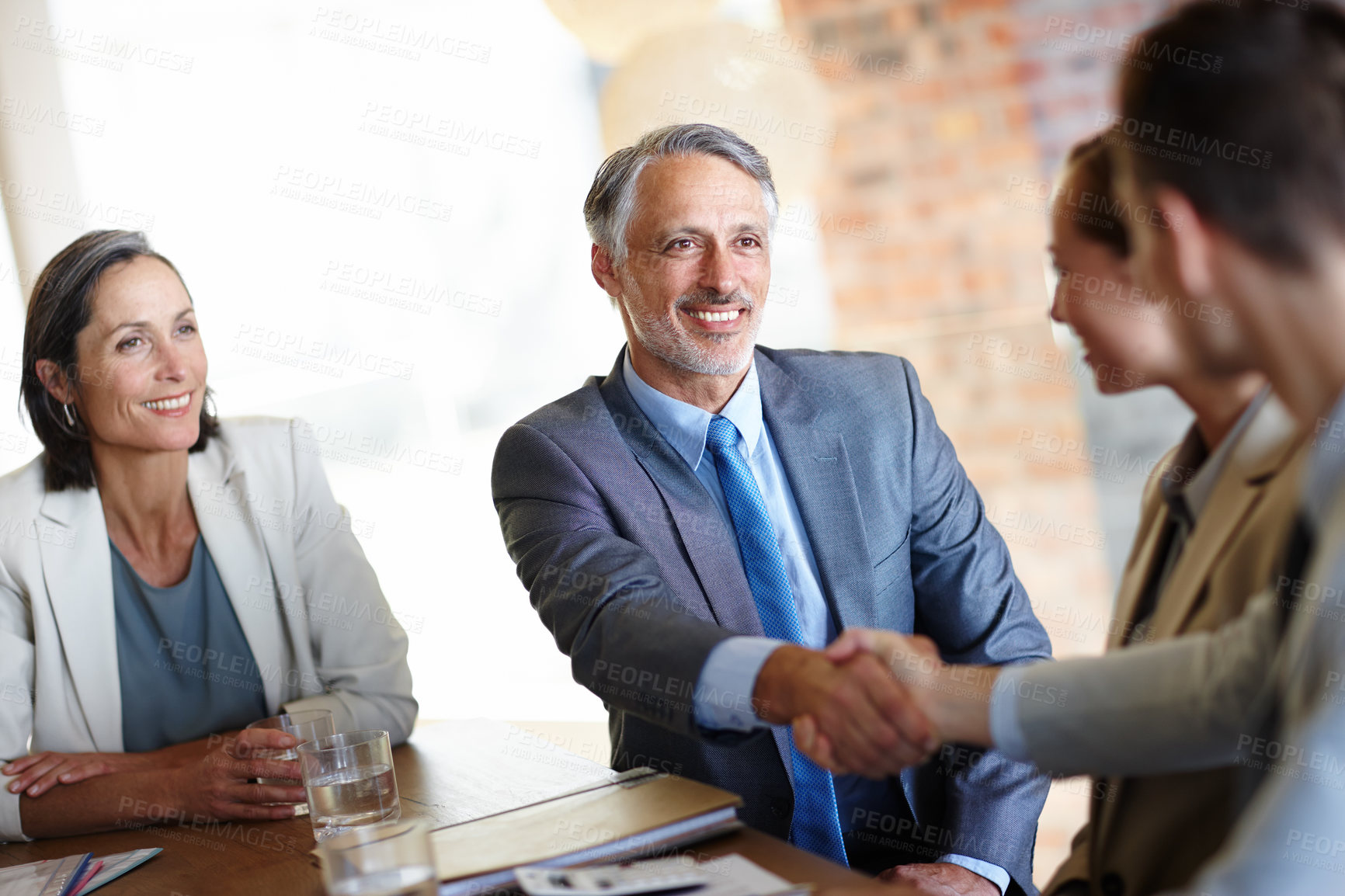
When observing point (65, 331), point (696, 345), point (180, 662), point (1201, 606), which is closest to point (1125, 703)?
point (1201, 606)

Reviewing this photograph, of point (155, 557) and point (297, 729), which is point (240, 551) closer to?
point (155, 557)

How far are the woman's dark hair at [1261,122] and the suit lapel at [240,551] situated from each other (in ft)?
5.76

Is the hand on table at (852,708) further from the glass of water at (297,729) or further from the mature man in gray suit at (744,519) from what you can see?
the glass of water at (297,729)

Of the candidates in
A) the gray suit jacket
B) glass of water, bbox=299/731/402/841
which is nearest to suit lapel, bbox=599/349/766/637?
the gray suit jacket

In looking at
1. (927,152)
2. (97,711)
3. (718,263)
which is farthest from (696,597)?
(927,152)

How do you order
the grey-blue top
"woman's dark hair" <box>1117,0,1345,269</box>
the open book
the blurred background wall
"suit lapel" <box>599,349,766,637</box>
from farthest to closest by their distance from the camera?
the blurred background wall
the grey-blue top
"suit lapel" <box>599,349,766,637</box>
the open book
"woman's dark hair" <box>1117,0,1345,269</box>

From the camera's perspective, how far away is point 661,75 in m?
2.58

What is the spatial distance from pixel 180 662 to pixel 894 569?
1.37m

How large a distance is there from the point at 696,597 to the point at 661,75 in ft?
4.62

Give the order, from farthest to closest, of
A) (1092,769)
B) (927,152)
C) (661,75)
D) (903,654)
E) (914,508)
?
(927,152) < (661,75) < (914,508) < (903,654) < (1092,769)

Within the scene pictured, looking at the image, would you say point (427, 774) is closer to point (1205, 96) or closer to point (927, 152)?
point (1205, 96)

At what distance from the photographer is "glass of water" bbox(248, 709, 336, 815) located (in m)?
1.52

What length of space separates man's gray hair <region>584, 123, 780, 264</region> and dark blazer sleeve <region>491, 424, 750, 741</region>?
42 centimetres

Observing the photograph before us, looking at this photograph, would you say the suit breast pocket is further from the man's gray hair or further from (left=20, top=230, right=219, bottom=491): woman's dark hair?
(left=20, top=230, right=219, bottom=491): woman's dark hair
